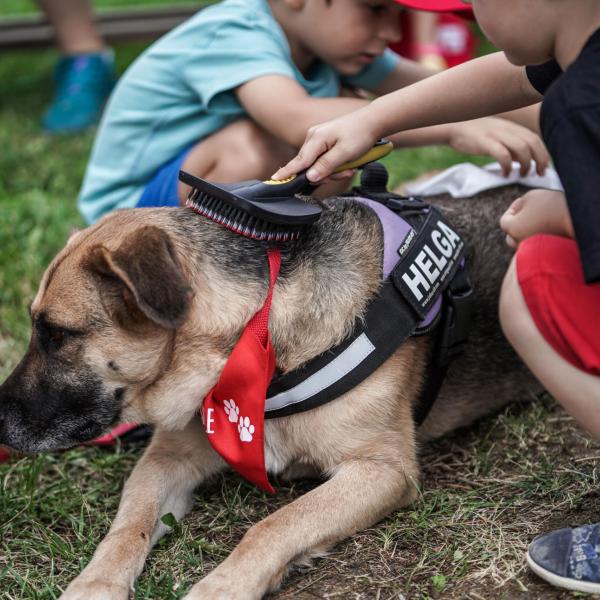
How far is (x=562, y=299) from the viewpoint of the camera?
2.38 meters

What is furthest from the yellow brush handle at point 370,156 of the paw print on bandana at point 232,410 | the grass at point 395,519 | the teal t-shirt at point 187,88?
the grass at point 395,519

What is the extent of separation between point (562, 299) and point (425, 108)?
Result: 0.93 m

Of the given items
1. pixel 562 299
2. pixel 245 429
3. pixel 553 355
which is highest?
pixel 562 299

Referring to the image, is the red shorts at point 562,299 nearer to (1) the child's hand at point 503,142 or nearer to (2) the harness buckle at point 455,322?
(2) the harness buckle at point 455,322

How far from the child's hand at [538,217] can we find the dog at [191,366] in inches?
19.6

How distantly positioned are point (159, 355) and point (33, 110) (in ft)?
20.8

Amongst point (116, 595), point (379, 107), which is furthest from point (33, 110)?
point (116, 595)

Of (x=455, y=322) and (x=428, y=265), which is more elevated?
(x=428, y=265)

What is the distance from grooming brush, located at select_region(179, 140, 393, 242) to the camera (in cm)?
274

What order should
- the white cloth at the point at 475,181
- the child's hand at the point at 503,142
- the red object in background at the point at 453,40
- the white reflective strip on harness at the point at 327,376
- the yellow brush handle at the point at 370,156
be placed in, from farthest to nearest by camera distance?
the red object in background at the point at 453,40 → the white cloth at the point at 475,181 → the child's hand at the point at 503,142 → the yellow brush handle at the point at 370,156 → the white reflective strip on harness at the point at 327,376

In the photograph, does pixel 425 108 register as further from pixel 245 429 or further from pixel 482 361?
pixel 245 429

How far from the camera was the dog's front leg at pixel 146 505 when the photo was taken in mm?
2537

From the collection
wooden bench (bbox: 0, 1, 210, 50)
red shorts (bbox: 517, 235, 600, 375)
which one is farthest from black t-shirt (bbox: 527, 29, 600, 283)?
wooden bench (bbox: 0, 1, 210, 50)

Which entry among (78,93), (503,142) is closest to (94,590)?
(503,142)
